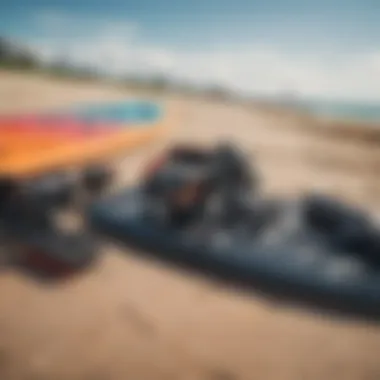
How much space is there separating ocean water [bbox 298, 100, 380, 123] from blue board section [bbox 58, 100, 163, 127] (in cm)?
36

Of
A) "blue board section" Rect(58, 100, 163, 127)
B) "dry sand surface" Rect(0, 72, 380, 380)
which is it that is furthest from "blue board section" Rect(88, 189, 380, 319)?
"blue board section" Rect(58, 100, 163, 127)

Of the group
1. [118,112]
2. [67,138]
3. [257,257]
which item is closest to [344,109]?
[257,257]

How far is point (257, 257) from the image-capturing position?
3.20 feet

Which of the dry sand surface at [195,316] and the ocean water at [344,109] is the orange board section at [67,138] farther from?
the ocean water at [344,109]

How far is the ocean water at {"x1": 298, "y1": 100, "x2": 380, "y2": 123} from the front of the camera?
103 cm

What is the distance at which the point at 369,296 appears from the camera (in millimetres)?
883

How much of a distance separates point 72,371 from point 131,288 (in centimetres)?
20

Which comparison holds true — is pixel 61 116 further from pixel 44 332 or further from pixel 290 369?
pixel 290 369

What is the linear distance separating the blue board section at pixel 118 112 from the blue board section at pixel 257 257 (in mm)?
189

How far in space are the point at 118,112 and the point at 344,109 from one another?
0.55 meters

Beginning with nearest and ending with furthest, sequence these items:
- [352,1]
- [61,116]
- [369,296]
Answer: [369,296] → [352,1] → [61,116]

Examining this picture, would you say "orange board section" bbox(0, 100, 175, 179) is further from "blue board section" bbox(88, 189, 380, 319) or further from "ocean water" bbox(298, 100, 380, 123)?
"ocean water" bbox(298, 100, 380, 123)

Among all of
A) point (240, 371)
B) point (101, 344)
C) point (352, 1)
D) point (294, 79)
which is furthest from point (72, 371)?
point (352, 1)

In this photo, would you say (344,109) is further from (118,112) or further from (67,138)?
(67,138)
